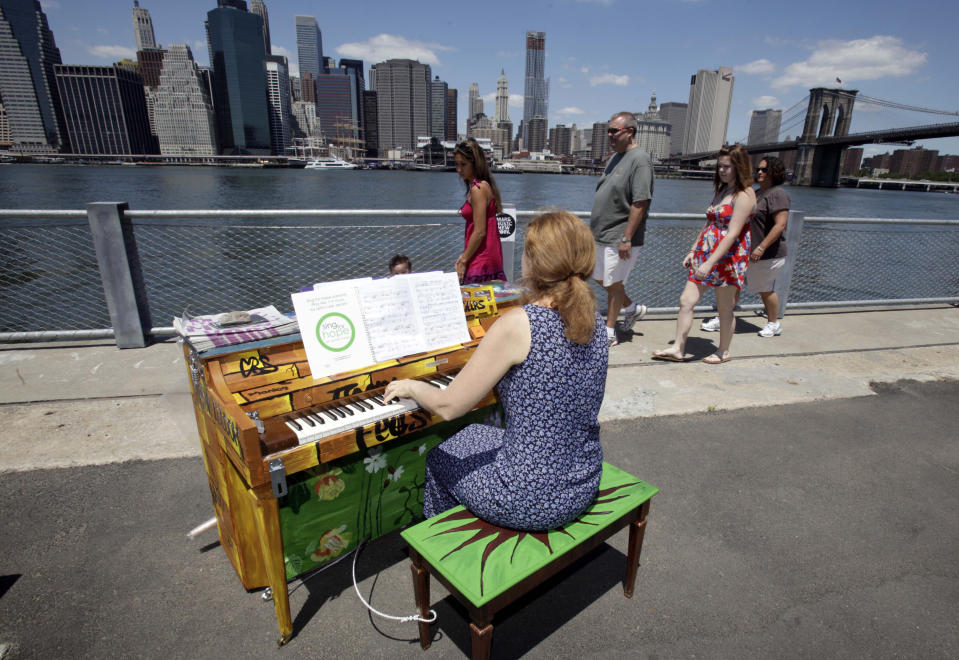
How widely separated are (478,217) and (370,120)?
619ft

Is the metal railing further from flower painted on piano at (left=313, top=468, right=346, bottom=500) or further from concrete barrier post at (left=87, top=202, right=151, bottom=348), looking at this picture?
flower painted on piano at (left=313, top=468, right=346, bottom=500)

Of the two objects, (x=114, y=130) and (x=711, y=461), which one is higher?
(x=114, y=130)

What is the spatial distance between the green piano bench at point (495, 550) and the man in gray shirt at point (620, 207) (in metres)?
3.16

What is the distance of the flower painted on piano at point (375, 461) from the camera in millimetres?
2264

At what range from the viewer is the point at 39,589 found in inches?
89.4

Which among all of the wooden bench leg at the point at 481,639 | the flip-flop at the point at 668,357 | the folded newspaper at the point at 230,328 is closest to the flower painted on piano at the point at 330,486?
the folded newspaper at the point at 230,328

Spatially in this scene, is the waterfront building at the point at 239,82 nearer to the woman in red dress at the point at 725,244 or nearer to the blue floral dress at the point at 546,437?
the woman in red dress at the point at 725,244

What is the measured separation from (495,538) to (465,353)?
3.32 feet

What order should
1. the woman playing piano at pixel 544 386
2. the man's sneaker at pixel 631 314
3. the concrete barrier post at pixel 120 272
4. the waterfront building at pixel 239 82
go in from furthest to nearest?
the waterfront building at pixel 239 82, the man's sneaker at pixel 631 314, the concrete barrier post at pixel 120 272, the woman playing piano at pixel 544 386

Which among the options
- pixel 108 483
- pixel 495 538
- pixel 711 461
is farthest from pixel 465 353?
pixel 108 483

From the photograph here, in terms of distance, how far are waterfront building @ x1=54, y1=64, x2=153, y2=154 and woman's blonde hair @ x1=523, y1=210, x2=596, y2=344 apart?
151954 mm

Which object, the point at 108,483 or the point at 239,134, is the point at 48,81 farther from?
the point at 108,483

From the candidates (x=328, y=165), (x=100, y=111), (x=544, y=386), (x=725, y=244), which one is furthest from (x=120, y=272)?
(x=100, y=111)

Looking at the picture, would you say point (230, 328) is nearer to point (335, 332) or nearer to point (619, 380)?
point (335, 332)
